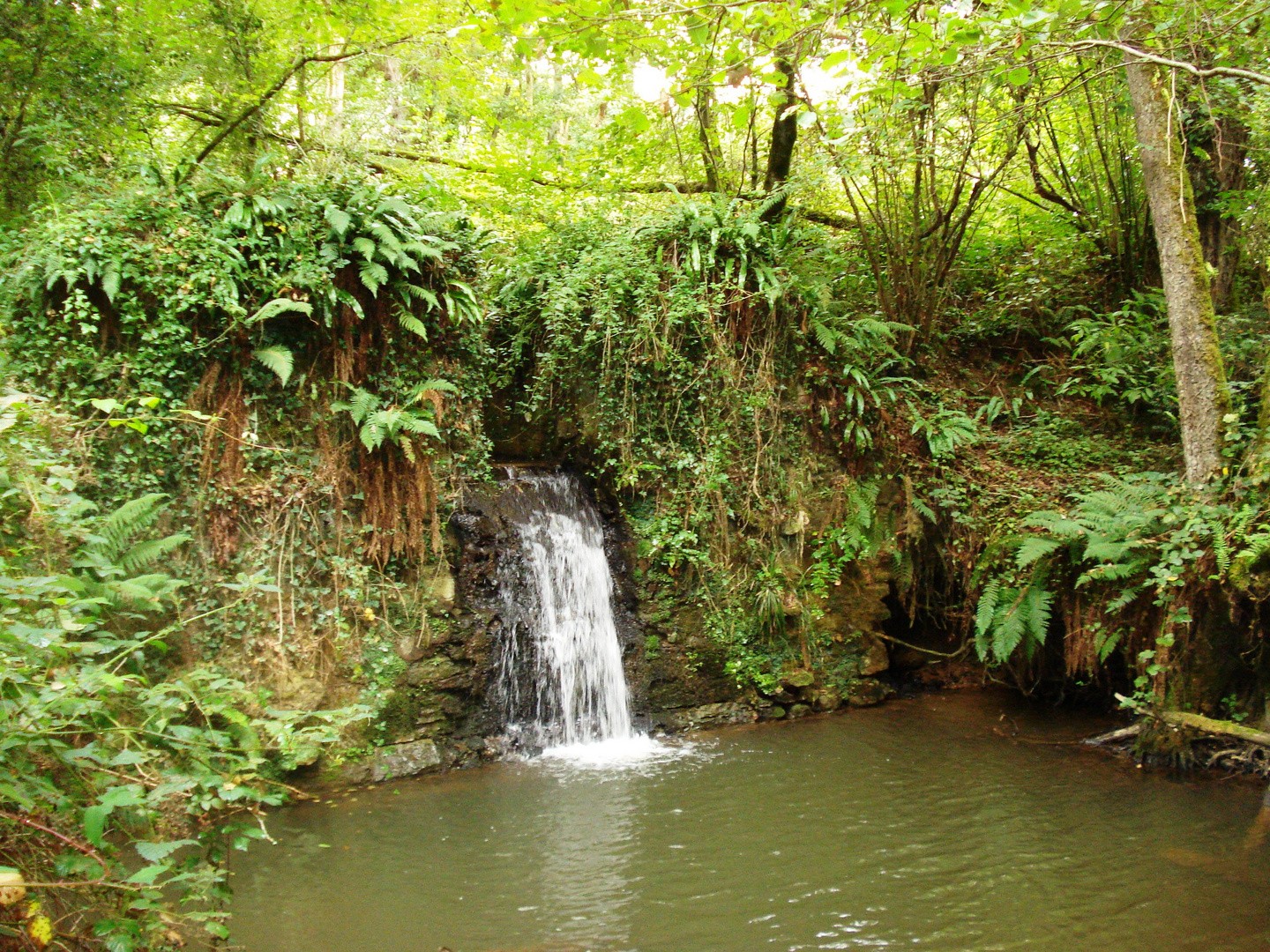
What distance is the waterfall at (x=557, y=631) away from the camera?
7.85 meters

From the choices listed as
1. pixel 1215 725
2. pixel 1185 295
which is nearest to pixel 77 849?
pixel 1215 725

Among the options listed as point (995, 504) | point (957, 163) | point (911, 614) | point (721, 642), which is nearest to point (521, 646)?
point (721, 642)

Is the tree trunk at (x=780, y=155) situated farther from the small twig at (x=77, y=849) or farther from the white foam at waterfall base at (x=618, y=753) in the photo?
the small twig at (x=77, y=849)

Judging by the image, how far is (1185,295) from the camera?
6910 millimetres

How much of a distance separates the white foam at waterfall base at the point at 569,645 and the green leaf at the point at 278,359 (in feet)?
9.57

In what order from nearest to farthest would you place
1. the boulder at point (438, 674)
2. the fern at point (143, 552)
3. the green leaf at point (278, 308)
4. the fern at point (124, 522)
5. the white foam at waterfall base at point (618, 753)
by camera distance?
1. the fern at point (124, 522)
2. the fern at point (143, 552)
3. the green leaf at point (278, 308)
4. the white foam at waterfall base at point (618, 753)
5. the boulder at point (438, 674)

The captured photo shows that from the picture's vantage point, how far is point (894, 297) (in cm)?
1034

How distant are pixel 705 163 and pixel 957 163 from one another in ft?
10.7

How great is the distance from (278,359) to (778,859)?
5.60 m

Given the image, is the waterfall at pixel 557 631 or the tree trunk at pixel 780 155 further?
the tree trunk at pixel 780 155

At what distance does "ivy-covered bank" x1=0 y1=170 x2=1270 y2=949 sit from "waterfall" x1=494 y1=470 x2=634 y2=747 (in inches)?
10.9

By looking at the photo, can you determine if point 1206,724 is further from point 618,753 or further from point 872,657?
point 618,753

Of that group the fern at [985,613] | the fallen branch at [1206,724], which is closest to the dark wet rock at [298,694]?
the fern at [985,613]

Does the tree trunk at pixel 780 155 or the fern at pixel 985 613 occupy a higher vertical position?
the tree trunk at pixel 780 155
